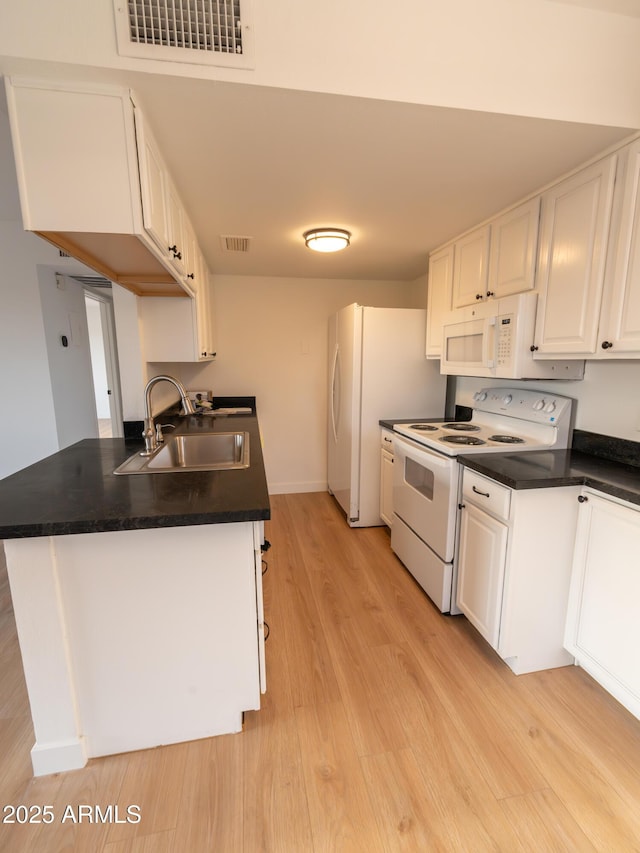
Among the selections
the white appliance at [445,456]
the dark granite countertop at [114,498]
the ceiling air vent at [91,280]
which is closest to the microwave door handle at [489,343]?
the white appliance at [445,456]

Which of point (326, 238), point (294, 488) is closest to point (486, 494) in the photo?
point (326, 238)

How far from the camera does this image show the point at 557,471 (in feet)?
5.28

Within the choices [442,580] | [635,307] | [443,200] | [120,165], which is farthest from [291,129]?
[442,580]

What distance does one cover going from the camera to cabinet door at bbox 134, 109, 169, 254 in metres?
1.22

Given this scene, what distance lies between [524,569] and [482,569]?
7.8 inches

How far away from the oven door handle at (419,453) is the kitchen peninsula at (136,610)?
1054 millimetres

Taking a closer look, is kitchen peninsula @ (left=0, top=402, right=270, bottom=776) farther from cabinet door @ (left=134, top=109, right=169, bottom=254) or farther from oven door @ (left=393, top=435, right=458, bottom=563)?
oven door @ (left=393, top=435, right=458, bottom=563)

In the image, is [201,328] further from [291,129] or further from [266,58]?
[266,58]

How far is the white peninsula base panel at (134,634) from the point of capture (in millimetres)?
1184

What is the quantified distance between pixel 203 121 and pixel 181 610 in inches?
65.6

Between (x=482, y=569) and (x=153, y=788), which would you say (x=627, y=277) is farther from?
(x=153, y=788)

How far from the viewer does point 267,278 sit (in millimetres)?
3664

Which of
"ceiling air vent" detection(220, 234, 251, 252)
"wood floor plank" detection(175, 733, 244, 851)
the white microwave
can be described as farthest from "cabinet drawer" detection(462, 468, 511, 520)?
"ceiling air vent" detection(220, 234, 251, 252)

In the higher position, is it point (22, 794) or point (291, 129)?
point (291, 129)
